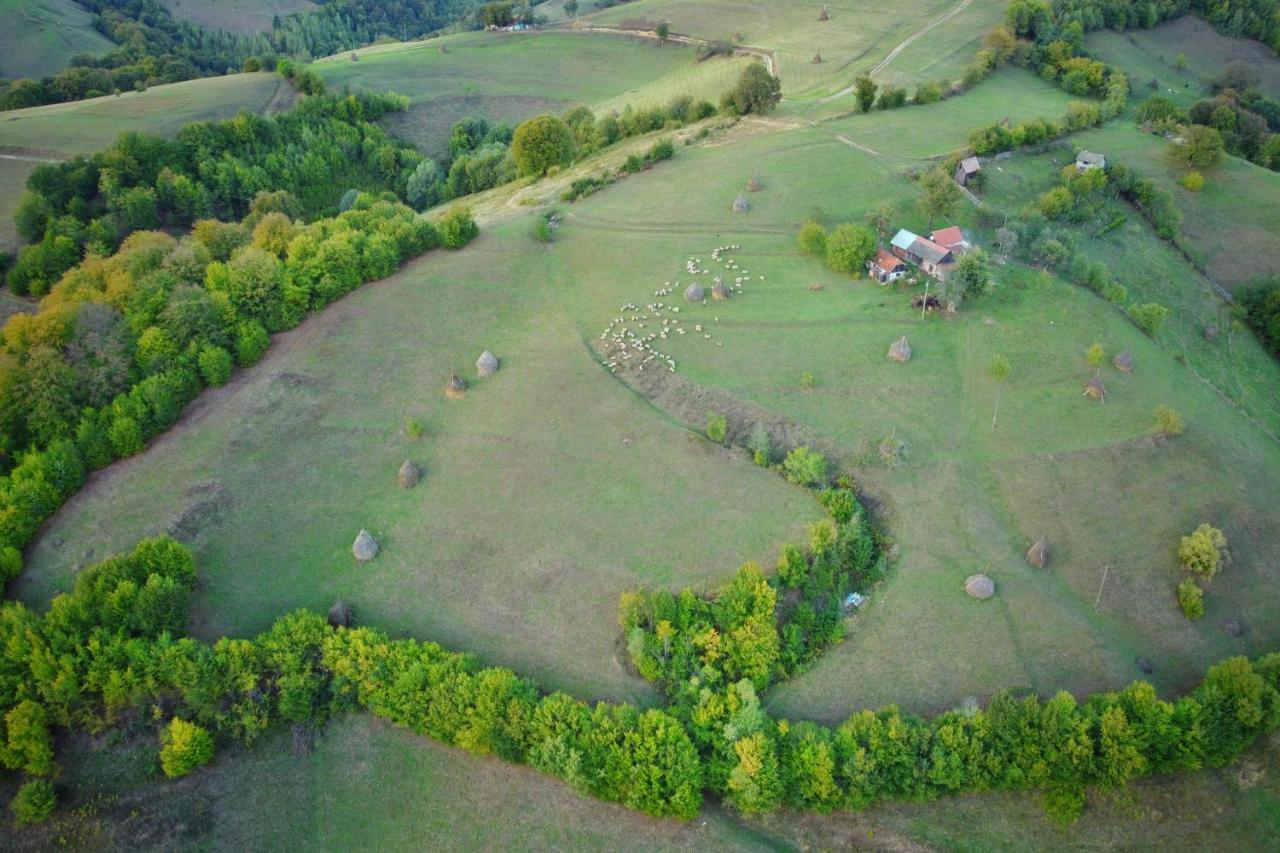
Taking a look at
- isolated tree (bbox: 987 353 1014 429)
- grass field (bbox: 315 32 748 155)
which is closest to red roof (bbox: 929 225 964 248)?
isolated tree (bbox: 987 353 1014 429)

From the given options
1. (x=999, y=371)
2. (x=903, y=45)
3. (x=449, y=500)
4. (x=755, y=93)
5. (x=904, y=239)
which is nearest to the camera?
(x=449, y=500)

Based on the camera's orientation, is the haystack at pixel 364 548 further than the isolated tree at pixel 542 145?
No

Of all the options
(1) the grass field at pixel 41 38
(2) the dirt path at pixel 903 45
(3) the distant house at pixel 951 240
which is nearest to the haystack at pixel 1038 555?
(3) the distant house at pixel 951 240

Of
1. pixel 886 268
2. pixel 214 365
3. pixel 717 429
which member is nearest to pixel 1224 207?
pixel 886 268

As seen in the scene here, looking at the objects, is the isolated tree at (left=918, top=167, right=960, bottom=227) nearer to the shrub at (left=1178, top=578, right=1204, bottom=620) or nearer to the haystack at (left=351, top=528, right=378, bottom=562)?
the shrub at (left=1178, top=578, right=1204, bottom=620)

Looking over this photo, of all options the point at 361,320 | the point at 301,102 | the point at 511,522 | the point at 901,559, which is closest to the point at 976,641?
the point at 901,559

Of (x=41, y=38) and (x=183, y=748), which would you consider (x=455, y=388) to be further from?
(x=41, y=38)

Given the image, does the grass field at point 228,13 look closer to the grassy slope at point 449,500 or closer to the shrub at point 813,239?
the grassy slope at point 449,500
